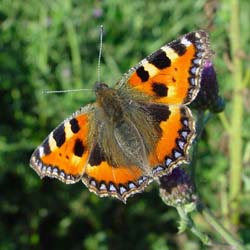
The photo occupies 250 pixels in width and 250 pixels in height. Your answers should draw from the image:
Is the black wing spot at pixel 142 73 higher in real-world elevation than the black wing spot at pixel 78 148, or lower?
higher

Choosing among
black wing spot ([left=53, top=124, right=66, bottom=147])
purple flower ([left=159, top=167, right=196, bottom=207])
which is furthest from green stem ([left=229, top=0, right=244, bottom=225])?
black wing spot ([left=53, top=124, right=66, bottom=147])

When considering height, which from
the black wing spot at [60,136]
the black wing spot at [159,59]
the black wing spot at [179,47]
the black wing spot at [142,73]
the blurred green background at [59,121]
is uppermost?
the black wing spot at [179,47]

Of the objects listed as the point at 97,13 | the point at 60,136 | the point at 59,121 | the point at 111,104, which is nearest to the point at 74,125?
the point at 60,136

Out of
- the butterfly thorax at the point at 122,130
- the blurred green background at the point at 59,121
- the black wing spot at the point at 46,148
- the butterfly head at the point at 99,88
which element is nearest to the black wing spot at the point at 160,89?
the butterfly thorax at the point at 122,130

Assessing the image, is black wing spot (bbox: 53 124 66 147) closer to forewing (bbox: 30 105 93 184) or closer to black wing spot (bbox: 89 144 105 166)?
forewing (bbox: 30 105 93 184)

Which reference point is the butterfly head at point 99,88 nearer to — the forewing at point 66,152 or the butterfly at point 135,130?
the butterfly at point 135,130

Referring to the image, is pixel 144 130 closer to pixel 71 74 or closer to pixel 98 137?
pixel 98 137

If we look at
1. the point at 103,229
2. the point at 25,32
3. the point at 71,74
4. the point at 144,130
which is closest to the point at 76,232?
the point at 103,229
